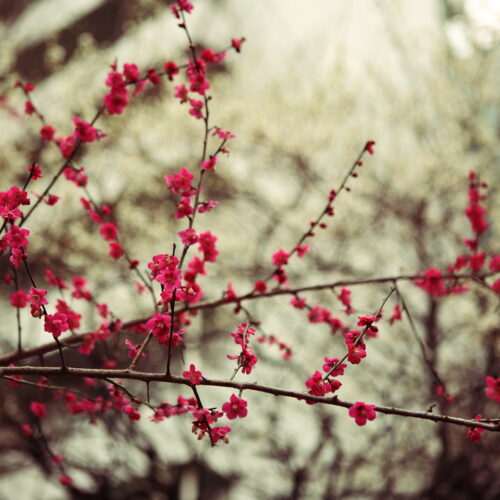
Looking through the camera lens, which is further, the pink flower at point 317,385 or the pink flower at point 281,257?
the pink flower at point 281,257

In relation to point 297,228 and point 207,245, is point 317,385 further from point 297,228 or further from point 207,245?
point 297,228

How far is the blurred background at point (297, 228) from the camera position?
216 inches

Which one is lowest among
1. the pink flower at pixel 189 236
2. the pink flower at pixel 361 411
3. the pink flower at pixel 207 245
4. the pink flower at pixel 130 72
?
the pink flower at pixel 361 411

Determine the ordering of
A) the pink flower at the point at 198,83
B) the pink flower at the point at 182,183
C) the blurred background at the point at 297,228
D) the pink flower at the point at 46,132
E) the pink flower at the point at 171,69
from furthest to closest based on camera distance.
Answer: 1. the blurred background at the point at 297,228
2. the pink flower at the point at 46,132
3. the pink flower at the point at 171,69
4. the pink flower at the point at 198,83
5. the pink flower at the point at 182,183

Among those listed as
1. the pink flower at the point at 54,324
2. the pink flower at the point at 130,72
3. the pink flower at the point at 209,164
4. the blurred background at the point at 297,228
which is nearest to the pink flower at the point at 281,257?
the pink flower at the point at 209,164

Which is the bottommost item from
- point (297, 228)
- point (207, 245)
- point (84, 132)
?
point (207, 245)

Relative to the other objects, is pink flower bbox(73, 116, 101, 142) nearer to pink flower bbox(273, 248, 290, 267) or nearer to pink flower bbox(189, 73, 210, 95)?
pink flower bbox(189, 73, 210, 95)

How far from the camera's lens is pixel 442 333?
6.04m

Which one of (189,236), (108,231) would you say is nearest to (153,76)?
(108,231)

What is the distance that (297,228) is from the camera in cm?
708

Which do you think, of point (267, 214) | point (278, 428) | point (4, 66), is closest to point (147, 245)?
point (267, 214)

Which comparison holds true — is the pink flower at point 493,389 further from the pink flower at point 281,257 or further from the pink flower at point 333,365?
the pink flower at point 281,257

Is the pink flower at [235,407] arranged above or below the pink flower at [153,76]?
below

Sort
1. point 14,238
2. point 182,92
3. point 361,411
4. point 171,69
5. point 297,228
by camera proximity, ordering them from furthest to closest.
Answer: point 297,228 < point 171,69 < point 182,92 < point 14,238 < point 361,411
